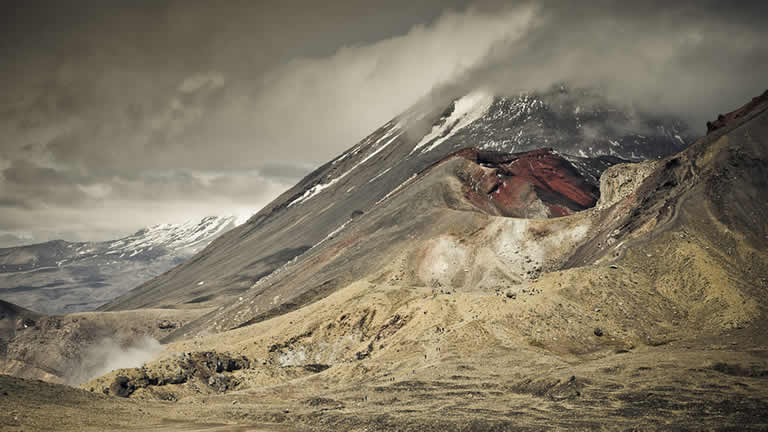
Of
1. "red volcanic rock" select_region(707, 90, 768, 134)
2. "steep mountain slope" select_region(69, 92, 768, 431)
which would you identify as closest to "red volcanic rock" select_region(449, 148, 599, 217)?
"steep mountain slope" select_region(69, 92, 768, 431)

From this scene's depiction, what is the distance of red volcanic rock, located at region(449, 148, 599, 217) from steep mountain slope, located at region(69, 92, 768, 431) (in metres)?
→ 28.4

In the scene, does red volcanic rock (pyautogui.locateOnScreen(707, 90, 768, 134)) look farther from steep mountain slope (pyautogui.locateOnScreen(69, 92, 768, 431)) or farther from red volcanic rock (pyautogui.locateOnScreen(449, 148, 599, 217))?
red volcanic rock (pyautogui.locateOnScreen(449, 148, 599, 217))

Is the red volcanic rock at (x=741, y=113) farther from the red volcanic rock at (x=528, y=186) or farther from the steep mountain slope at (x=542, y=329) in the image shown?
the red volcanic rock at (x=528, y=186)

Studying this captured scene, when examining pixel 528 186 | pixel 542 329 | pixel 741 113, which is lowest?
pixel 542 329

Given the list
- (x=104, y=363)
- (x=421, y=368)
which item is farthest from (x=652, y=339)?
(x=104, y=363)

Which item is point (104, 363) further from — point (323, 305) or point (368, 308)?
point (368, 308)

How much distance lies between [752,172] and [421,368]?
5427cm

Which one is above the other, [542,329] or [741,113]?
[741,113]

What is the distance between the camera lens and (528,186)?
6083 inches

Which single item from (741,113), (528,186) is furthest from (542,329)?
(528,186)

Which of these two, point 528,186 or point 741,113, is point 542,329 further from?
point 528,186

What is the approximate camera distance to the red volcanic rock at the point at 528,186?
148 meters

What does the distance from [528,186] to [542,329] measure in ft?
288

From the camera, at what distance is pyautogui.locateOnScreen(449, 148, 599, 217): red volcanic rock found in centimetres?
14800
